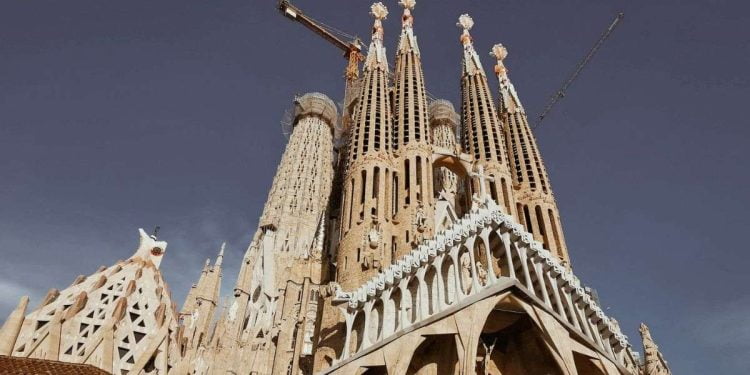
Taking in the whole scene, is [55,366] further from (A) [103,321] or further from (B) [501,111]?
(B) [501,111]

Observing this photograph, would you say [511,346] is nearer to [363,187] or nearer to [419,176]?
[363,187]

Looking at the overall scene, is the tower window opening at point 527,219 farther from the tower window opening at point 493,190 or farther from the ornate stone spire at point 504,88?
the ornate stone spire at point 504,88

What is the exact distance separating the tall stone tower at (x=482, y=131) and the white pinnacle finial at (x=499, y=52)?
2.70 m

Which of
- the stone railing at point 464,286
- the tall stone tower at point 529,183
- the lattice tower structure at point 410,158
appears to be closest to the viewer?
the stone railing at point 464,286

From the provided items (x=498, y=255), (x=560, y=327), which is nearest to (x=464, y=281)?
(x=498, y=255)

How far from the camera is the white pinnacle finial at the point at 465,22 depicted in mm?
44031

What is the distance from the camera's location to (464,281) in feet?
57.7

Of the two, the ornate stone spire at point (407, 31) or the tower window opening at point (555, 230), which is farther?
the ornate stone spire at point (407, 31)

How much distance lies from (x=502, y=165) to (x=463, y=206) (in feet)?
11.7

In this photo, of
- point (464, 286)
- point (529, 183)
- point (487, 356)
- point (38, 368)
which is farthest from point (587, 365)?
point (529, 183)

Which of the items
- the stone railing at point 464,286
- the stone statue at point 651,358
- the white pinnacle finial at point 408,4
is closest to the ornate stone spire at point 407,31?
the white pinnacle finial at point 408,4

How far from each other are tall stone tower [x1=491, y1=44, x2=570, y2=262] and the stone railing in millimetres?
8628

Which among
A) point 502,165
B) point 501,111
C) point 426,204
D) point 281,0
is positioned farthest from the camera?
point 281,0

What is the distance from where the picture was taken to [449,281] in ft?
57.2
